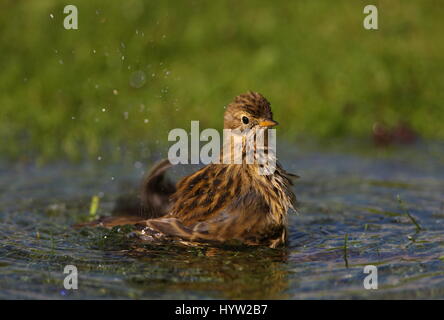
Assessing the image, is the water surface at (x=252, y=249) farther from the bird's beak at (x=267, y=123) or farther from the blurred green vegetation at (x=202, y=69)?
the blurred green vegetation at (x=202, y=69)

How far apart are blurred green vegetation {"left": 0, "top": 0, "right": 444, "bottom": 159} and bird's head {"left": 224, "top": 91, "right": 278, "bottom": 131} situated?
354 cm

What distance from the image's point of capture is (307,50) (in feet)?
39.4

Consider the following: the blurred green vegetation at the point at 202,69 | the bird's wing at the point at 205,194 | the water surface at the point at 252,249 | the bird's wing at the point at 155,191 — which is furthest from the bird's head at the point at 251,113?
the blurred green vegetation at the point at 202,69

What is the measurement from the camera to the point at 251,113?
6305 millimetres

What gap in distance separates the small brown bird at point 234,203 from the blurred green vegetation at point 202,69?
3479 millimetres

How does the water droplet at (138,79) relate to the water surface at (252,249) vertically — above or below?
above

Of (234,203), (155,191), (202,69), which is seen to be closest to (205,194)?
(234,203)

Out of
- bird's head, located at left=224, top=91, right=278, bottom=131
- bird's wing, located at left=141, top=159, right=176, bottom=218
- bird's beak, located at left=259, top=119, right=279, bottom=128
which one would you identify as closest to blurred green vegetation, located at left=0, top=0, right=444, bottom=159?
bird's wing, located at left=141, top=159, right=176, bottom=218

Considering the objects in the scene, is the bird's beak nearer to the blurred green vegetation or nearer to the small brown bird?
the small brown bird

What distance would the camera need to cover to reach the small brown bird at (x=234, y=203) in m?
6.04

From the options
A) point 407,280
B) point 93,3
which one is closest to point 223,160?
point 407,280

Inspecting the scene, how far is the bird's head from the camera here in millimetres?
6301
